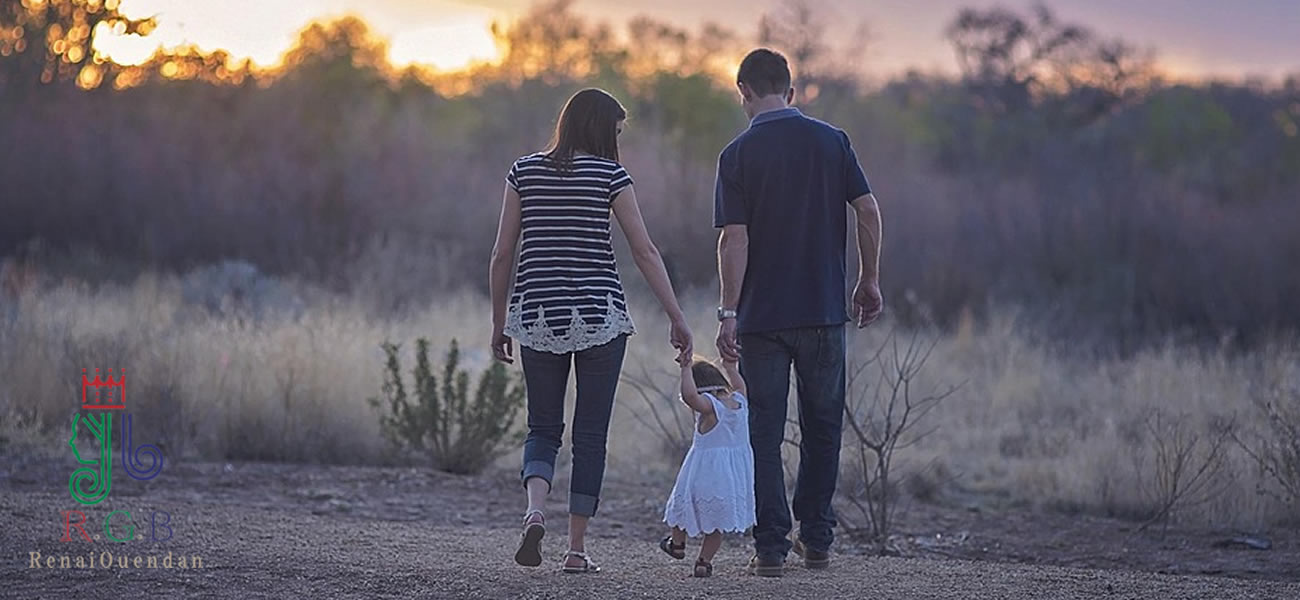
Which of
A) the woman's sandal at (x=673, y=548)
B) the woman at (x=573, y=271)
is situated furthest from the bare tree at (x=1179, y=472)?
the woman at (x=573, y=271)

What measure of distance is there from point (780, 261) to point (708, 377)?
1.72 ft

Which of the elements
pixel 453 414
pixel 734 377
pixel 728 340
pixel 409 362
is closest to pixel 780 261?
pixel 728 340

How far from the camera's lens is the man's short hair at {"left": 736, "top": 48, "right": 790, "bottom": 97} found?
19.8 ft

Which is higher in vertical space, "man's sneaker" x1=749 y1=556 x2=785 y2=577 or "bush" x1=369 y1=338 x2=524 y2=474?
"bush" x1=369 y1=338 x2=524 y2=474

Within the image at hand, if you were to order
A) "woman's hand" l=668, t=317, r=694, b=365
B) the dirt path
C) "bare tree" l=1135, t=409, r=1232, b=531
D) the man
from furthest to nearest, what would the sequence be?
"bare tree" l=1135, t=409, r=1232, b=531, the man, "woman's hand" l=668, t=317, r=694, b=365, the dirt path

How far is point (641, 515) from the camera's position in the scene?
9125 millimetres

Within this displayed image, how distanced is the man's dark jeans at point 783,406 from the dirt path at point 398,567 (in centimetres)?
26

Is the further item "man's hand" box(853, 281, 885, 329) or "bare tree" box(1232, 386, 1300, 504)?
"bare tree" box(1232, 386, 1300, 504)

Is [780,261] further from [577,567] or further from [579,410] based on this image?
[577,567]

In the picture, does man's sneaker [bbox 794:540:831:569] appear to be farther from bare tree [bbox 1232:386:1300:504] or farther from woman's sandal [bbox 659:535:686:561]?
bare tree [bbox 1232:386:1300:504]

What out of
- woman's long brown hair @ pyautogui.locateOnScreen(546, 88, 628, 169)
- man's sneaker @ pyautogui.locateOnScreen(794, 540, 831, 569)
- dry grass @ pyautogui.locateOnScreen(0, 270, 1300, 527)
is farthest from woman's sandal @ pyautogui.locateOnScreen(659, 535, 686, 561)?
dry grass @ pyautogui.locateOnScreen(0, 270, 1300, 527)

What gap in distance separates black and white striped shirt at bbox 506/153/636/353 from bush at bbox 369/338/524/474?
422 cm

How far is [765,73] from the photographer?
604cm

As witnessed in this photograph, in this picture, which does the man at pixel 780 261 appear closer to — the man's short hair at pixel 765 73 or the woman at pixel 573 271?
the man's short hair at pixel 765 73
